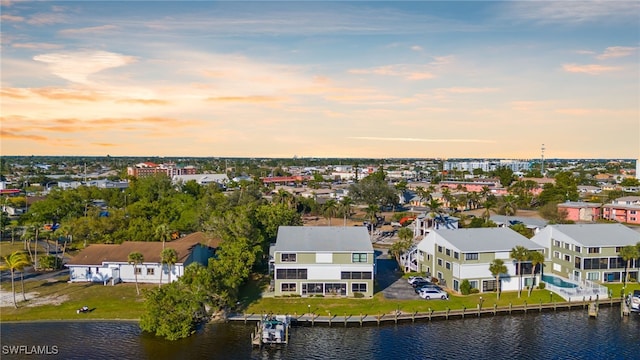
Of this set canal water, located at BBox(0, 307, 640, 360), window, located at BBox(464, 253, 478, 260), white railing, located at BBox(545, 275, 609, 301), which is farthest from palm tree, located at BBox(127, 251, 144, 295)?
white railing, located at BBox(545, 275, 609, 301)

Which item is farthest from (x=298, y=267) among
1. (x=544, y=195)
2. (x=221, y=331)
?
(x=544, y=195)

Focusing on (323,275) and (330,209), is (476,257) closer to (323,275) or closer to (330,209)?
(323,275)

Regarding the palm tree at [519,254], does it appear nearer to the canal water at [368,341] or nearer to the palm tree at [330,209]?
the canal water at [368,341]

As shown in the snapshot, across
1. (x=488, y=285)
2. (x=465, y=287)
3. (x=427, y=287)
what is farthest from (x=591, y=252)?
(x=427, y=287)

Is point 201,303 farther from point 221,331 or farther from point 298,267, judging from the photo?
point 298,267

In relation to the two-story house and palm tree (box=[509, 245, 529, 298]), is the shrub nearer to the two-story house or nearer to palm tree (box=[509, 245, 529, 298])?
palm tree (box=[509, 245, 529, 298])

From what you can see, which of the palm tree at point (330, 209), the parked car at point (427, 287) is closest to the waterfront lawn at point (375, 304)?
the parked car at point (427, 287)
